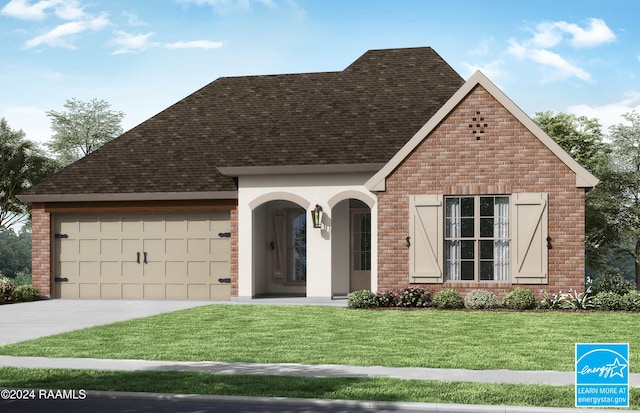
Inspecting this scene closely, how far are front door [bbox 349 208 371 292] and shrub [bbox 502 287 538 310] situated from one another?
5944 millimetres

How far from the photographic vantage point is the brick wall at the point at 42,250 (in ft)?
84.4

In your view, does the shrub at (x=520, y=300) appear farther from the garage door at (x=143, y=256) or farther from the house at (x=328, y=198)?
Result: the garage door at (x=143, y=256)

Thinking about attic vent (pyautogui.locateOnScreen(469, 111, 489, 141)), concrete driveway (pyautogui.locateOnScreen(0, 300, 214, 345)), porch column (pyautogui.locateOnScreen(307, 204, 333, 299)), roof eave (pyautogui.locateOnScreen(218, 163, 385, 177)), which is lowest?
concrete driveway (pyautogui.locateOnScreen(0, 300, 214, 345))

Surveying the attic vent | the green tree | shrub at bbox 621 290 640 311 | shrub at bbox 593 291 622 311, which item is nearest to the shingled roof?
the attic vent

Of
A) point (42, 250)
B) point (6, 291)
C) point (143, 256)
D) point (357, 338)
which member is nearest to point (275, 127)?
point (143, 256)

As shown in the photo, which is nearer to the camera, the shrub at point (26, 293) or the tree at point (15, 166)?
the shrub at point (26, 293)

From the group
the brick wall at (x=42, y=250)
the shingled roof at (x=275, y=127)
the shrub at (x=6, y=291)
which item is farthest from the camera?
the brick wall at (x=42, y=250)

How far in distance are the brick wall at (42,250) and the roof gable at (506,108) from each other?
10798 millimetres

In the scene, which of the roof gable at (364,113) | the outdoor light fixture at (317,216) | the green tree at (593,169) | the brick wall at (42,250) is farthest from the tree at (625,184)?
the brick wall at (42,250)

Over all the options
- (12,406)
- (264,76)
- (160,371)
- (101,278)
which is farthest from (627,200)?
(12,406)

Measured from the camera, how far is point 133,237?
25.3 m

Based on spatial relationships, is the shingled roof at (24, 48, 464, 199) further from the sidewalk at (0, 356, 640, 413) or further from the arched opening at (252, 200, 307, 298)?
the sidewalk at (0, 356, 640, 413)

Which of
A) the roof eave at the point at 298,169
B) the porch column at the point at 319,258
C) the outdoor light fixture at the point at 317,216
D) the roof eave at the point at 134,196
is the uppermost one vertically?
the roof eave at the point at 298,169

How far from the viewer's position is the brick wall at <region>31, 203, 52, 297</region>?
84.4 ft
